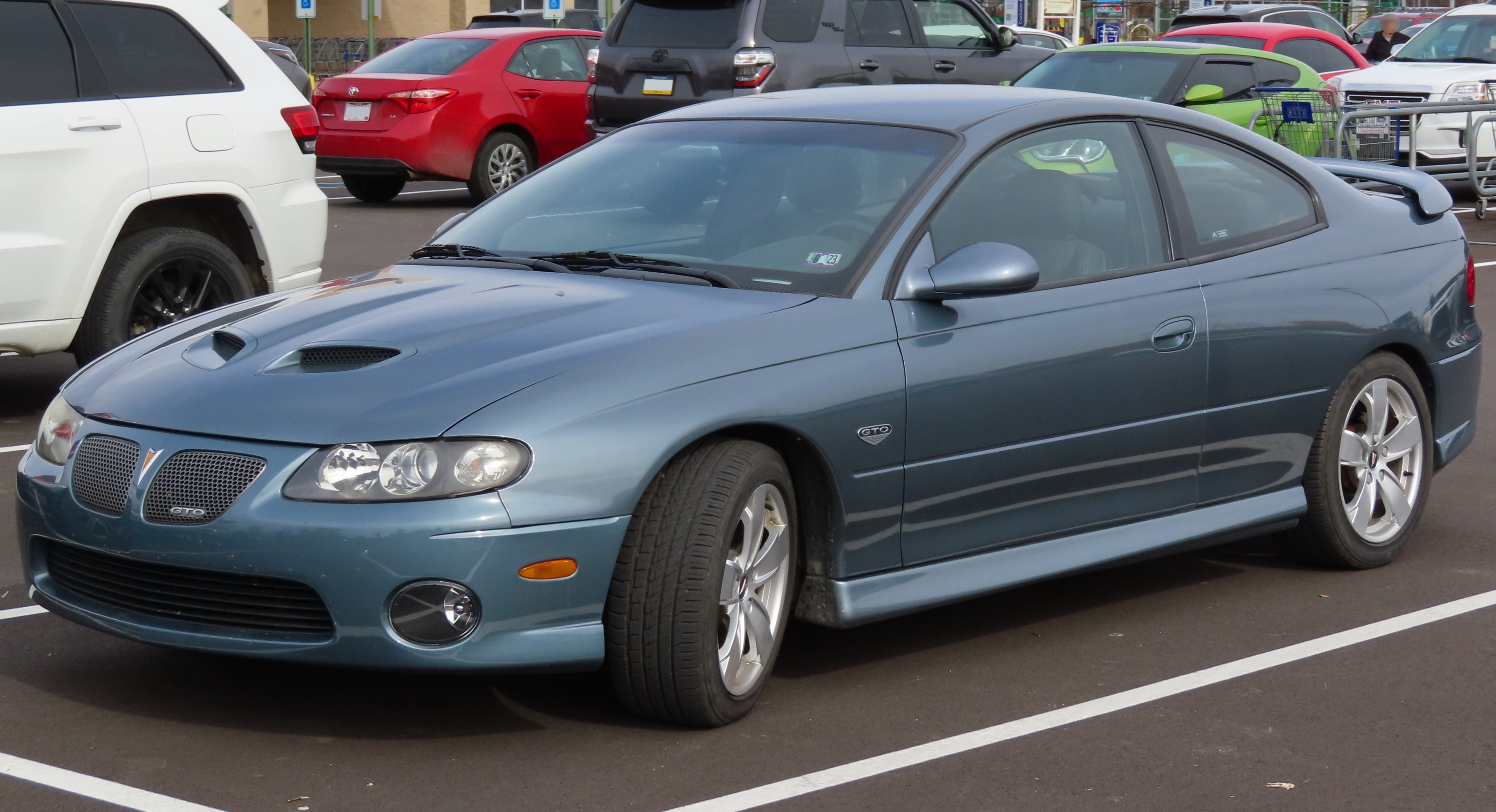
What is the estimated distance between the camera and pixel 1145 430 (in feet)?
17.8

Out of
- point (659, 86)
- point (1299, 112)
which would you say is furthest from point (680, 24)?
point (1299, 112)

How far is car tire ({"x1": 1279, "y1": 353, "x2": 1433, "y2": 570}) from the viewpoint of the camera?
6.08m

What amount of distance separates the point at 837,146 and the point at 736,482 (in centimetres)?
133

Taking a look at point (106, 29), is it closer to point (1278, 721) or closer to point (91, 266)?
point (91, 266)

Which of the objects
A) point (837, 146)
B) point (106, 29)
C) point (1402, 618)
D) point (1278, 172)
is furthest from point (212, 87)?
point (1402, 618)

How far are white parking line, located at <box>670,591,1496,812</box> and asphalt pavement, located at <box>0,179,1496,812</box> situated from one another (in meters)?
0.03

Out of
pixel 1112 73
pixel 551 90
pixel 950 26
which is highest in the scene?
pixel 950 26

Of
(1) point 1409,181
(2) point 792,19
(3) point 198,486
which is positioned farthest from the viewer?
(2) point 792,19

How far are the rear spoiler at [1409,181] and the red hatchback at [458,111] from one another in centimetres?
1164

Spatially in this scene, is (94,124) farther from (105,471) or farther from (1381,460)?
(1381,460)

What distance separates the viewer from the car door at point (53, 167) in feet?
25.3

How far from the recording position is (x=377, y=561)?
4145mm

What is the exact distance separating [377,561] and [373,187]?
605 inches

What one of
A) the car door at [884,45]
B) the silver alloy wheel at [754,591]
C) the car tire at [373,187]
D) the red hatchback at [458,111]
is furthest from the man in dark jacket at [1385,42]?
the silver alloy wheel at [754,591]
